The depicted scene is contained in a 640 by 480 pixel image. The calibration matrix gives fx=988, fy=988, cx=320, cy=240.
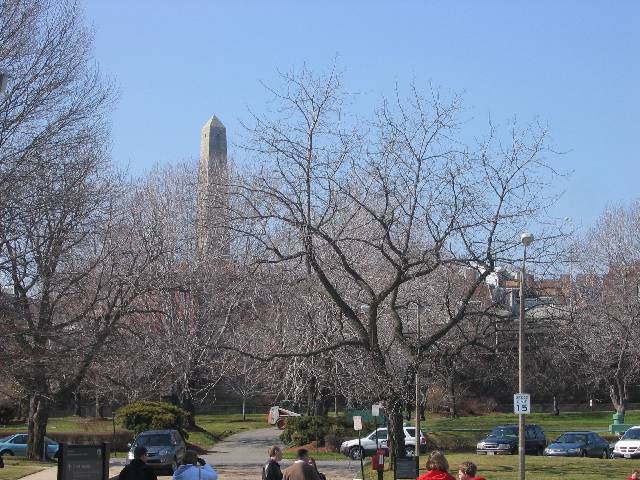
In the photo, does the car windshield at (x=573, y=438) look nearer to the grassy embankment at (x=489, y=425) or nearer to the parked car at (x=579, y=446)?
the parked car at (x=579, y=446)

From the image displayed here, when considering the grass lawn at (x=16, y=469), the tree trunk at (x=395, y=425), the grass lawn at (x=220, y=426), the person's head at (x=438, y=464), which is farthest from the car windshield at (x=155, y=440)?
the person's head at (x=438, y=464)

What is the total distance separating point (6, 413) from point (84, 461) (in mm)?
45138

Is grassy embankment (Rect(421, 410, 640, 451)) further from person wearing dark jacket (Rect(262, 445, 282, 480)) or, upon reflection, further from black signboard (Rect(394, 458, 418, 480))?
person wearing dark jacket (Rect(262, 445, 282, 480))

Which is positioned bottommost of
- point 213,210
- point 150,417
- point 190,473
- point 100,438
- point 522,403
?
point 100,438

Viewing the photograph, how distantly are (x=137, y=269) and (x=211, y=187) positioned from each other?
9521mm

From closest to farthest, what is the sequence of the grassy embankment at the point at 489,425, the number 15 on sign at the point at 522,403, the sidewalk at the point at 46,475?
the number 15 on sign at the point at 522,403 → the sidewalk at the point at 46,475 → the grassy embankment at the point at 489,425

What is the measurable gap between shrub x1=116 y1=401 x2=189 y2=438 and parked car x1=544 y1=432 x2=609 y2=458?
16.7m

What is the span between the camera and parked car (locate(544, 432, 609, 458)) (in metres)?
39.0

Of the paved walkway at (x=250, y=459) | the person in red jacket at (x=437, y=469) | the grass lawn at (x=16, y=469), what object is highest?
the person in red jacket at (x=437, y=469)

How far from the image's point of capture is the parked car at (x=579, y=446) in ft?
128

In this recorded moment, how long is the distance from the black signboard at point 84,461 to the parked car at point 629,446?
26.4 m

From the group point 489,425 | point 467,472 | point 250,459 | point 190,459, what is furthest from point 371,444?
point 467,472

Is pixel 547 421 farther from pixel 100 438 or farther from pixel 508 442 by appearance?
pixel 100 438

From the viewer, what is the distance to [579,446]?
39.0m
